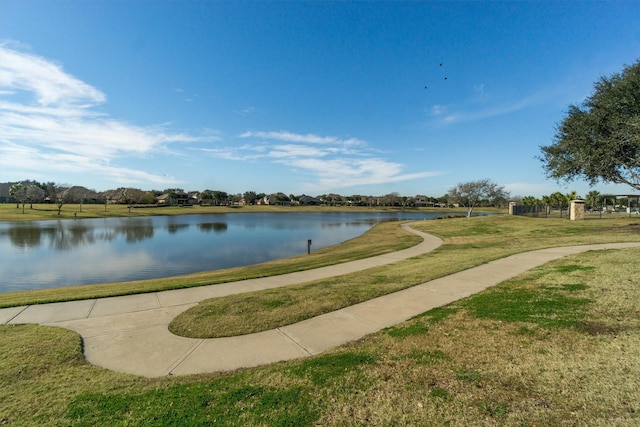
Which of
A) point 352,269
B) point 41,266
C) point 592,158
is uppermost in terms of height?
point 592,158

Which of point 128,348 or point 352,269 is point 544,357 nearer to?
point 128,348

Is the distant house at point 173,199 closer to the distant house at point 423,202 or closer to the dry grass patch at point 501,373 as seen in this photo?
the distant house at point 423,202

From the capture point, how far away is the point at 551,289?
7.26 m

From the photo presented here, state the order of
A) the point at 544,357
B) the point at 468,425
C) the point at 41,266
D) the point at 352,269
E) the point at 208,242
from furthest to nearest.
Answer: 1. the point at 208,242
2. the point at 41,266
3. the point at 352,269
4. the point at 544,357
5. the point at 468,425

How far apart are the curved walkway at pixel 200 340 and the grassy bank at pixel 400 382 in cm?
39

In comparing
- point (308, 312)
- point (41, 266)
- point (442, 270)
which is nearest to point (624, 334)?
point (308, 312)

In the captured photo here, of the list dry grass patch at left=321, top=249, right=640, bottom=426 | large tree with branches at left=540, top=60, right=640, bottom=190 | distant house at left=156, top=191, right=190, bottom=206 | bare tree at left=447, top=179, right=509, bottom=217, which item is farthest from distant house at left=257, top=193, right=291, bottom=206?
dry grass patch at left=321, top=249, right=640, bottom=426

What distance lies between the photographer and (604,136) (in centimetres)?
1833

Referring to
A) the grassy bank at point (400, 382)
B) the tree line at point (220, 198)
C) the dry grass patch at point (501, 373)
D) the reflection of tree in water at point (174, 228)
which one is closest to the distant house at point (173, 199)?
the tree line at point (220, 198)

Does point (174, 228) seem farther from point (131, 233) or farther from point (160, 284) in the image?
Answer: point (160, 284)

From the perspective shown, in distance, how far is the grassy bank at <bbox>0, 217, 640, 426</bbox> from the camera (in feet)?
10.2

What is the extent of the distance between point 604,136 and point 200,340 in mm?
24603

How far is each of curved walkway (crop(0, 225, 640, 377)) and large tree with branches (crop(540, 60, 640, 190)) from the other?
556 inches

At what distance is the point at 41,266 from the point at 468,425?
22599mm
